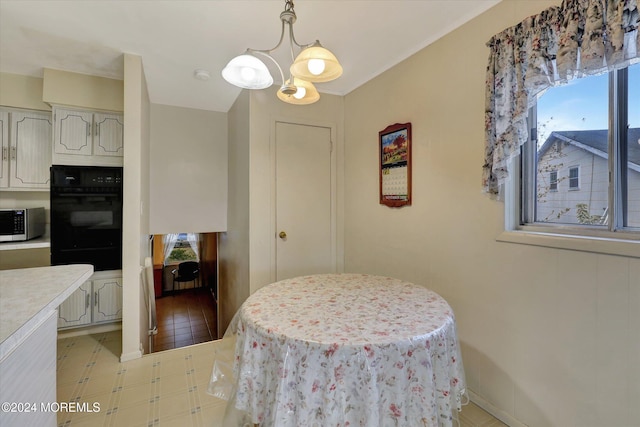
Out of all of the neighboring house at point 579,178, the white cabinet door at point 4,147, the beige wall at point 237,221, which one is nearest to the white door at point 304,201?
the beige wall at point 237,221

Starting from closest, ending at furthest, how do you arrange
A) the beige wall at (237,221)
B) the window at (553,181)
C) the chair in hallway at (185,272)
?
1. the window at (553,181)
2. the beige wall at (237,221)
3. the chair in hallway at (185,272)

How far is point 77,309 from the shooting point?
2.72 metres

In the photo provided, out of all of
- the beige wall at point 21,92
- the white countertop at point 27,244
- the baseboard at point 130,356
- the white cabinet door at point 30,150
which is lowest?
the baseboard at point 130,356

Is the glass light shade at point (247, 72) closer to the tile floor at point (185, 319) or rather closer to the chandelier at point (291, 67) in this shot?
the chandelier at point (291, 67)

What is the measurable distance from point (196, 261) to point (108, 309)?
3.46m

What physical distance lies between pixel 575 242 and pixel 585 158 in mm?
416

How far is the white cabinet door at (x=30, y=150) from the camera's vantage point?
2.64 m

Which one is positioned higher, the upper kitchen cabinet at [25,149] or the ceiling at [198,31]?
the ceiling at [198,31]

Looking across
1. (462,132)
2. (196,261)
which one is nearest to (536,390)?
(462,132)

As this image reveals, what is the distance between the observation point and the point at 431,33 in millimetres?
1981

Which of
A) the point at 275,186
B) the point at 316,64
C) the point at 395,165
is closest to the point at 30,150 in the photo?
the point at 275,186

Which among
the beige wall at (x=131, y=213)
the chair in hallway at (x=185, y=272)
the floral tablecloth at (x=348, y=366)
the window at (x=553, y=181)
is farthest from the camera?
the chair in hallway at (x=185, y=272)

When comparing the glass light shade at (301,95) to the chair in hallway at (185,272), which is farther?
the chair in hallway at (185,272)

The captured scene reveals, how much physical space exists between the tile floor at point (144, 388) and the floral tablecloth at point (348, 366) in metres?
0.52
